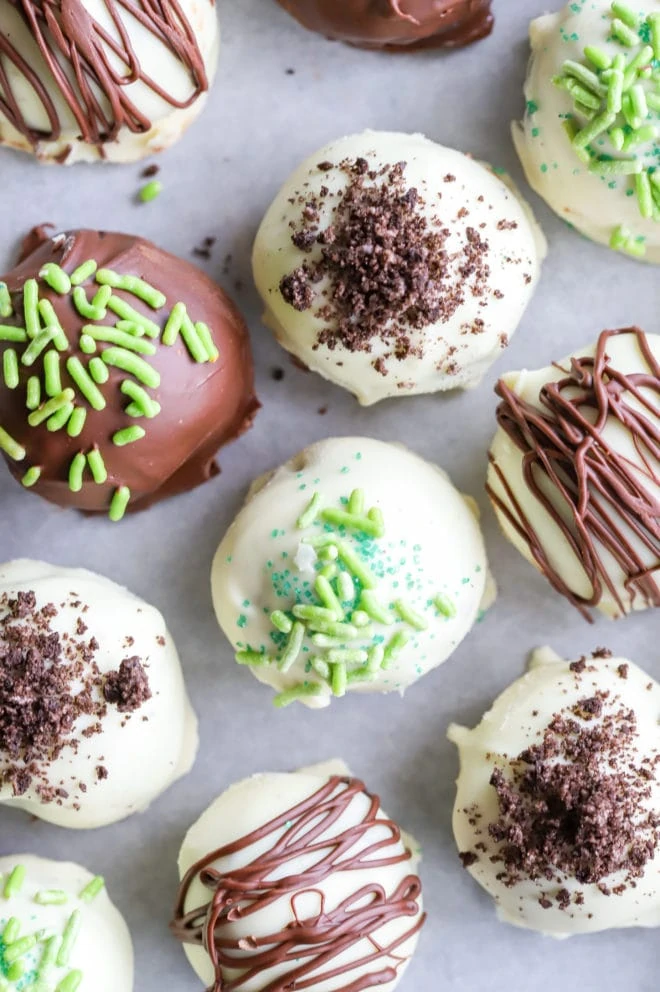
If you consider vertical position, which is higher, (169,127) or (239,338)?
(169,127)

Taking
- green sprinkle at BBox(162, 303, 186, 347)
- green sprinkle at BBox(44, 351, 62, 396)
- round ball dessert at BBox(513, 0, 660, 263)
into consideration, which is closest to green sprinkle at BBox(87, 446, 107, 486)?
green sprinkle at BBox(44, 351, 62, 396)

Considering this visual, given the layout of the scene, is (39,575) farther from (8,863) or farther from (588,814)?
(588,814)

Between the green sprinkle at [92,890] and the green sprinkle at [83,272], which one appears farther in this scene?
the green sprinkle at [92,890]

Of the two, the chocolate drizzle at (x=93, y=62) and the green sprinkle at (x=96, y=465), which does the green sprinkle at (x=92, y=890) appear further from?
the chocolate drizzle at (x=93, y=62)

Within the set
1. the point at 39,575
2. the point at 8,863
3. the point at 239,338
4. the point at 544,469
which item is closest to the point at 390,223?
the point at 239,338

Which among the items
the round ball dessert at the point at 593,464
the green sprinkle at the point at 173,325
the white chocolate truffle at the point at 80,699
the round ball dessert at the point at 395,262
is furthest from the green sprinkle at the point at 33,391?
the round ball dessert at the point at 593,464

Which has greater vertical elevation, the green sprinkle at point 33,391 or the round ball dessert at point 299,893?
the green sprinkle at point 33,391

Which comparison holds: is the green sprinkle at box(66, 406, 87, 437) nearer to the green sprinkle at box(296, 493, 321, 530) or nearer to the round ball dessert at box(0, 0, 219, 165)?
the green sprinkle at box(296, 493, 321, 530)

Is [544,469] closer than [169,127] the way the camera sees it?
Yes
